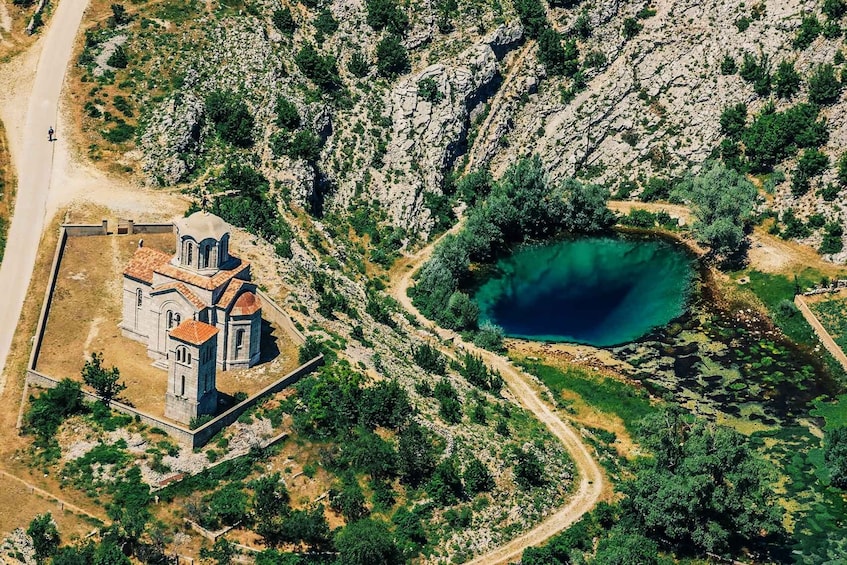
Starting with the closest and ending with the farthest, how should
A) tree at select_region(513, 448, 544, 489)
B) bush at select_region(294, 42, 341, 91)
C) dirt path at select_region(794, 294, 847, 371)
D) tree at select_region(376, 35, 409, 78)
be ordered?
tree at select_region(513, 448, 544, 489) < dirt path at select_region(794, 294, 847, 371) < bush at select_region(294, 42, 341, 91) < tree at select_region(376, 35, 409, 78)

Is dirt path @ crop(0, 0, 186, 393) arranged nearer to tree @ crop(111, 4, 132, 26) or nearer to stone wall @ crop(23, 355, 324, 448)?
tree @ crop(111, 4, 132, 26)

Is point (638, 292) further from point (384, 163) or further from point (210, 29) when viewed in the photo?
point (210, 29)

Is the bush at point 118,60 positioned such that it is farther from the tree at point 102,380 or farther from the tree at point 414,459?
the tree at point 414,459

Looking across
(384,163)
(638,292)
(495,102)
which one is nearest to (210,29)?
(384,163)

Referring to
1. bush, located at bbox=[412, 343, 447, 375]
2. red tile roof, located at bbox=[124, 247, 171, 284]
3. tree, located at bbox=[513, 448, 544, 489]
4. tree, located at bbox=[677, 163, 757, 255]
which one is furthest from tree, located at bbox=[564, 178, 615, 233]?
red tile roof, located at bbox=[124, 247, 171, 284]

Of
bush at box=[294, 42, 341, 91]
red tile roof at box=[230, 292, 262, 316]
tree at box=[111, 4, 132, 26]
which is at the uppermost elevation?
tree at box=[111, 4, 132, 26]
